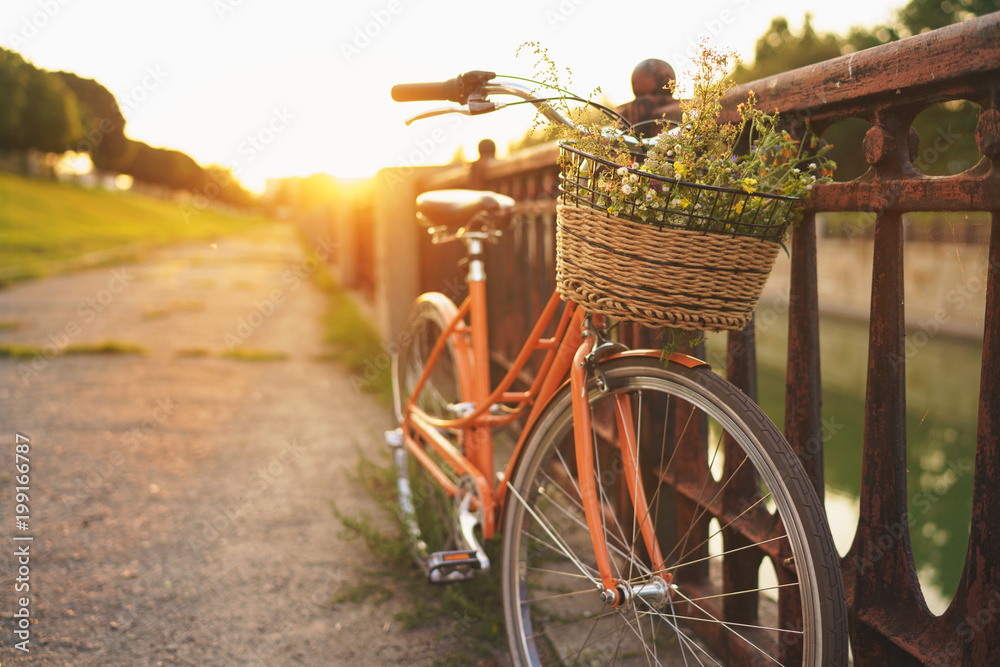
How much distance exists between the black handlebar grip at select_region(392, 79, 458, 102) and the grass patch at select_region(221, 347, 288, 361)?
4362 mm

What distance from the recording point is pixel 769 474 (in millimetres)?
1175

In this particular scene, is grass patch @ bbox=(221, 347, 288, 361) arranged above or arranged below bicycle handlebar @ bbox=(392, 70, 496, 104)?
below

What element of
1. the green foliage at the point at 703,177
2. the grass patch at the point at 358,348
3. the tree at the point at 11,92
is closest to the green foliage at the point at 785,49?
the grass patch at the point at 358,348

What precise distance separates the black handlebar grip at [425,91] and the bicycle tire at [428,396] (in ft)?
2.90

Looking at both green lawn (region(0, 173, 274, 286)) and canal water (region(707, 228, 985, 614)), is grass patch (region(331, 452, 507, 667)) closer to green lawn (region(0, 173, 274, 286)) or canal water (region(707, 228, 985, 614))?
canal water (region(707, 228, 985, 614))

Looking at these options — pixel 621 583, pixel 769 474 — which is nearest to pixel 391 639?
pixel 621 583

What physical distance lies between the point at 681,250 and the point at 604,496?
94 cm

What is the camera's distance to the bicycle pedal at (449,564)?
202cm

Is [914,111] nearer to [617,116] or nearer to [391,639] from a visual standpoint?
[617,116]

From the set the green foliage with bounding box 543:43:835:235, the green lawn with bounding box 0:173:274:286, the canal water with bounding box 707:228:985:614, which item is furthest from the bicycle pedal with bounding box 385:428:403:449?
the green lawn with bounding box 0:173:274:286

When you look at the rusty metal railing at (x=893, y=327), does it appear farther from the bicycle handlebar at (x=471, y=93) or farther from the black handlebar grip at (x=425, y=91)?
the black handlebar grip at (x=425, y=91)

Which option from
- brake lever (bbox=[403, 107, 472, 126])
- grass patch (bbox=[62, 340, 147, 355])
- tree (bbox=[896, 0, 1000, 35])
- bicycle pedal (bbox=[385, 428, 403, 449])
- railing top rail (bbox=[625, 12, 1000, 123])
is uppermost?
tree (bbox=[896, 0, 1000, 35])

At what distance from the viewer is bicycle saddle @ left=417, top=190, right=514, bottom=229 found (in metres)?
2.15

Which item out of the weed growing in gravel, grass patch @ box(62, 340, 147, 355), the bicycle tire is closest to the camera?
the bicycle tire
